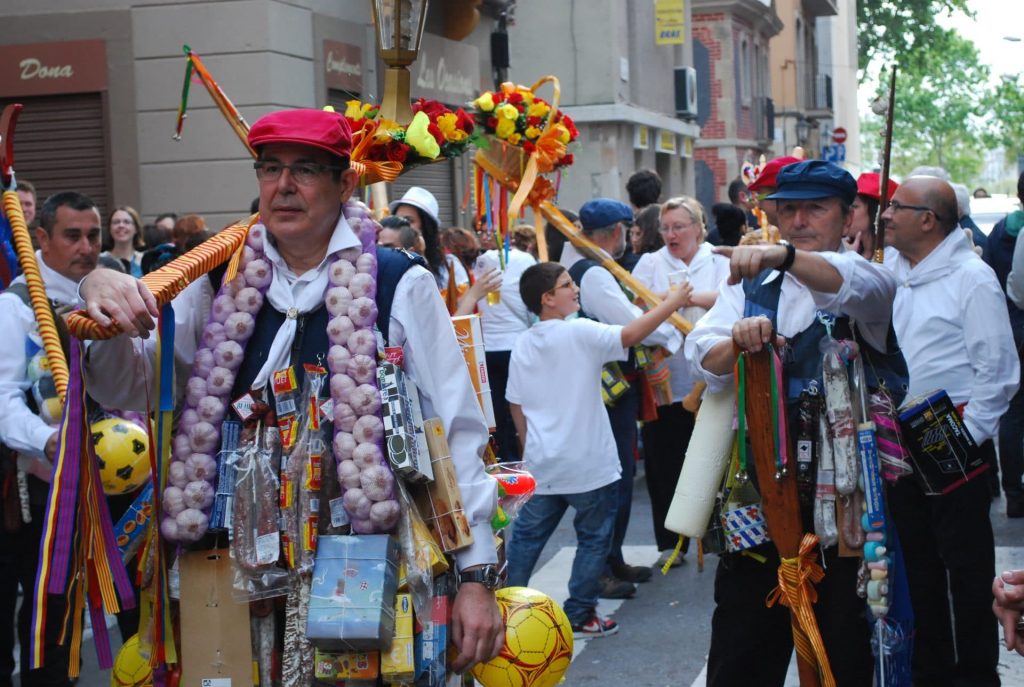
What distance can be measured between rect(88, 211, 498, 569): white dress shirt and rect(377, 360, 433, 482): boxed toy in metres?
0.09

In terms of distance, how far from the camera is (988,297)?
5891mm

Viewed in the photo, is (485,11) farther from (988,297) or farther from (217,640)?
(217,640)

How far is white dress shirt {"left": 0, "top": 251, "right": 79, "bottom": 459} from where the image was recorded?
5430 mm

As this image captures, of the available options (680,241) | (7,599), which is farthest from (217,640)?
Result: (680,241)

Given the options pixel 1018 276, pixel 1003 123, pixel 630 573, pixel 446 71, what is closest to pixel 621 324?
pixel 630 573

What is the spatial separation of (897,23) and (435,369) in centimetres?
5567

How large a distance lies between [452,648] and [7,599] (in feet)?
9.63

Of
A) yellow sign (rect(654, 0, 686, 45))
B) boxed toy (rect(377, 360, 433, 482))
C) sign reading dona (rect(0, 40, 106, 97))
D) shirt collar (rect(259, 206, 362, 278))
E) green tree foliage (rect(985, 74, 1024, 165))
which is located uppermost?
green tree foliage (rect(985, 74, 1024, 165))

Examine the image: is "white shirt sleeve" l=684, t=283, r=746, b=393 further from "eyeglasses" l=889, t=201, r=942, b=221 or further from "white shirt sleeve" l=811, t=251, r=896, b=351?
"eyeglasses" l=889, t=201, r=942, b=221

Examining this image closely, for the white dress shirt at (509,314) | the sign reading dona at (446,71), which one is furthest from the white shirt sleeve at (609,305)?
the sign reading dona at (446,71)

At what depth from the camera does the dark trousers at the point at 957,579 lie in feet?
18.7

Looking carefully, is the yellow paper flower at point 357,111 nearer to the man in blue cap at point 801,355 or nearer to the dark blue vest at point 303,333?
the man in blue cap at point 801,355

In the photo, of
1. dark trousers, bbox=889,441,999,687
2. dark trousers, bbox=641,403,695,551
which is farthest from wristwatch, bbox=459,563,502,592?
dark trousers, bbox=641,403,695,551

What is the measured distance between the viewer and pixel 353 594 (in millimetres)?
3453
